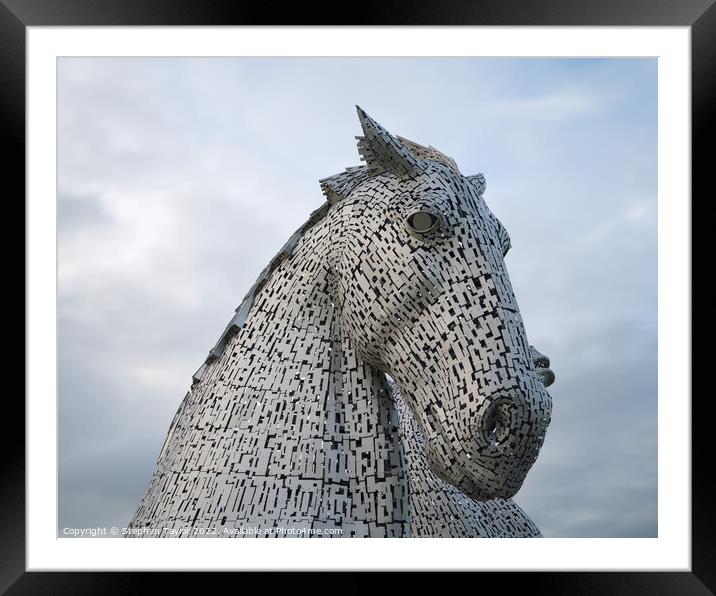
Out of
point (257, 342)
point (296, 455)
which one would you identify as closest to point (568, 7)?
point (257, 342)

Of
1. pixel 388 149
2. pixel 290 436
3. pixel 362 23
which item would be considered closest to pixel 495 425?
pixel 290 436

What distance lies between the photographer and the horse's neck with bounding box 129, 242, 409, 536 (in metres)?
2.26

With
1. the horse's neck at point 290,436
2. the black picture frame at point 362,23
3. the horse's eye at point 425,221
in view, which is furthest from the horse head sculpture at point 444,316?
the black picture frame at point 362,23

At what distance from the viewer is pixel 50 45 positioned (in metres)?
3.06

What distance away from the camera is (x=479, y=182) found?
2807 millimetres

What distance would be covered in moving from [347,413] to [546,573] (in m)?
0.95

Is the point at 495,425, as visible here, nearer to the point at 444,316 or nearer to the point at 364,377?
the point at 444,316

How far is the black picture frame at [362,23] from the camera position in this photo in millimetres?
2719

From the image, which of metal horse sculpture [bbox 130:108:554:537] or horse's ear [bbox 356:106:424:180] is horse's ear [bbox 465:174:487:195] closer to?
metal horse sculpture [bbox 130:108:554:537]

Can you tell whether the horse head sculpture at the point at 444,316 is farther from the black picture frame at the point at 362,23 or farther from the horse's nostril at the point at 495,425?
the black picture frame at the point at 362,23

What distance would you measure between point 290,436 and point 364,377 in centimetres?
31

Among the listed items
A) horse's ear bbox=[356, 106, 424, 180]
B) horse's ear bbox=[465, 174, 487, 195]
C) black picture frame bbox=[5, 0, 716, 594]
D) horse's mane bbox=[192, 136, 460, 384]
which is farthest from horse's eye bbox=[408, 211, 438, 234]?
black picture frame bbox=[5, 0, 716, 594]

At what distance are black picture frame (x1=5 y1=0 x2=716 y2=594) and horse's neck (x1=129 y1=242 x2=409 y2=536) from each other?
0.59 m

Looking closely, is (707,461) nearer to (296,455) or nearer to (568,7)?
(296,455)
